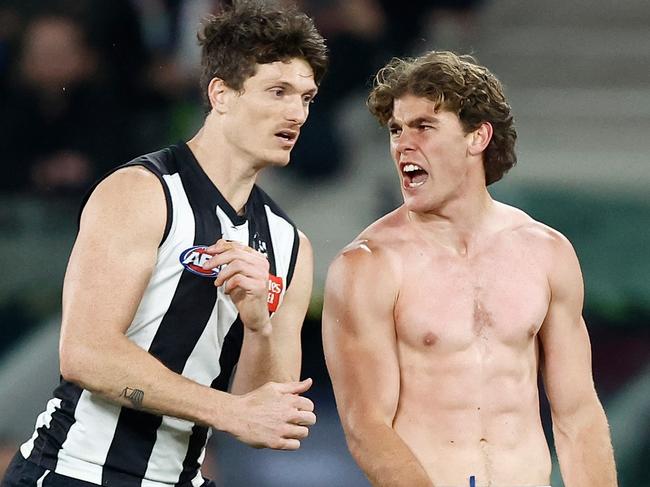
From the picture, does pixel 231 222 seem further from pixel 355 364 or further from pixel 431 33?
pixel 431 33

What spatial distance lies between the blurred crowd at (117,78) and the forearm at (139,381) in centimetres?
Result: 263

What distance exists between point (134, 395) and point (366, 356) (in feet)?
2.26

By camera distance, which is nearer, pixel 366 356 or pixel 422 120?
pixel 366 356

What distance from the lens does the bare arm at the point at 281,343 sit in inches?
105

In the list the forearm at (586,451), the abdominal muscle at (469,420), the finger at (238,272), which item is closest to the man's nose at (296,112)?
the finger at (238,272)

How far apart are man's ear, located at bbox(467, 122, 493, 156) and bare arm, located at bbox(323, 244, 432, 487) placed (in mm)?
399

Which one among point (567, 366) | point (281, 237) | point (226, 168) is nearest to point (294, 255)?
point (281, 237)

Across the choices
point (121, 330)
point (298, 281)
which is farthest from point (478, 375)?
point (121, 330)

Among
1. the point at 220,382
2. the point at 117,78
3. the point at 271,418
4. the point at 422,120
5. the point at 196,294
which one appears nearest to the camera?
the point at 271,418

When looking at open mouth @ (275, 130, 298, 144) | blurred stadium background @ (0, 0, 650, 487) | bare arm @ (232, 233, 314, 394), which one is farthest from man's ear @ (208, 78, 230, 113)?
blurred stadium background @ (0, 0, 650, 487)

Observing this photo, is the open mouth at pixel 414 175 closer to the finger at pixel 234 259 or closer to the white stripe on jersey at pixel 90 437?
the finger at pixel 234 259

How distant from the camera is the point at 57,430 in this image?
8.39ft

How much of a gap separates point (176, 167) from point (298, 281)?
41 cm

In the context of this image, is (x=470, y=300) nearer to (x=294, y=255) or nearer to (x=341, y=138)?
(x=294, y=255)
